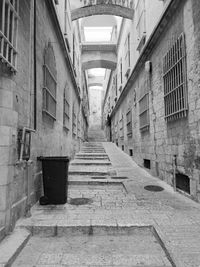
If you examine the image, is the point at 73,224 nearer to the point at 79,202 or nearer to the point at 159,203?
the point at 79,202

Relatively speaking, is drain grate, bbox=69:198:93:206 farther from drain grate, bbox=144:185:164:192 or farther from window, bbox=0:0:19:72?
window, bbox=0:0:19:72

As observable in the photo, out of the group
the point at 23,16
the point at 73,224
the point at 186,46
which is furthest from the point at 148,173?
the point at 23,16

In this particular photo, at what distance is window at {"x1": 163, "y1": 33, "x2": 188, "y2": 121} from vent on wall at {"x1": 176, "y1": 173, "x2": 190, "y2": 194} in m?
1.33

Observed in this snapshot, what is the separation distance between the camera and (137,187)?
5.50 m

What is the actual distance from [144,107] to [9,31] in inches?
223

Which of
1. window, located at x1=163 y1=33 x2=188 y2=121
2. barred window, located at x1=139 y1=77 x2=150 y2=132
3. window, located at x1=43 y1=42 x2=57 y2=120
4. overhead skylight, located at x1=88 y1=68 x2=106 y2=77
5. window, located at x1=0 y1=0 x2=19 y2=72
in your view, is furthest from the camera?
overhead skylight, located at x1=88 y1=68 x2=106 y2=77

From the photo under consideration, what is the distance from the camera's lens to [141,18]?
8453 millimetres

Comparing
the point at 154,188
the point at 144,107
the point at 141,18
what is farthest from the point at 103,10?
the point at 154,188

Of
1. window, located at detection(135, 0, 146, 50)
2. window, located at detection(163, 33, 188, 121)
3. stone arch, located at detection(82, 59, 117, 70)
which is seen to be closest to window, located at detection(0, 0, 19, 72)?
window, located at detection(163, 33, 188, 121)

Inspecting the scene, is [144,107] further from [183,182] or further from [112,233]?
[112,233]

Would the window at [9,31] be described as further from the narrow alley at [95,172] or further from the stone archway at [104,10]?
the stone archway at [104,10]

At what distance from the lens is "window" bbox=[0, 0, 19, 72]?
2789mm

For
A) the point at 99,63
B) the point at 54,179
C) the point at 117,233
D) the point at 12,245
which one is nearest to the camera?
the point at 12,245

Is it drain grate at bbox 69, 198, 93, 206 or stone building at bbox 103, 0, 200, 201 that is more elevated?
stone building at bbox 103, 0, 200, 201
